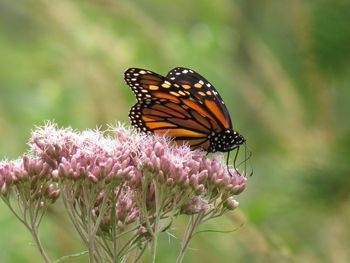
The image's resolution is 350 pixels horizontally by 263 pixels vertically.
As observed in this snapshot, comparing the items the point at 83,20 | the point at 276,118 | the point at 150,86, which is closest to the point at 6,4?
the point at 83,20

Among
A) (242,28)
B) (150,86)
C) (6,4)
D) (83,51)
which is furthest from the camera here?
(6,4)

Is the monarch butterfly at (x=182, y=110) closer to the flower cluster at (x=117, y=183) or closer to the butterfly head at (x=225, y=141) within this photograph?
the butterfly head at (x=225, y=141)

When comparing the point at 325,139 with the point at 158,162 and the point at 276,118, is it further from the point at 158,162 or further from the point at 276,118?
the point at 158,162

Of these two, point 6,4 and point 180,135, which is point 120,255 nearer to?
point 180,135

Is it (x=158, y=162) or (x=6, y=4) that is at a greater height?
(x=6, y=4)

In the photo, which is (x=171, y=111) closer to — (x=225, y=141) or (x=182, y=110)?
(x=182, y=110)

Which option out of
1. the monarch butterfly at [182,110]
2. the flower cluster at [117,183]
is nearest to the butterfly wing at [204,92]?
the monarch butterfly at [182,110]

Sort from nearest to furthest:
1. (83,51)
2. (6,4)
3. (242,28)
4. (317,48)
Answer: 1. (317,48)
2. (83,51)
3. (242,28)
4. (6,4)

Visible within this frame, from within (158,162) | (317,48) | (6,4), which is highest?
(6,4)

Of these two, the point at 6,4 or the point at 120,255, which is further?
the point at 6,4
